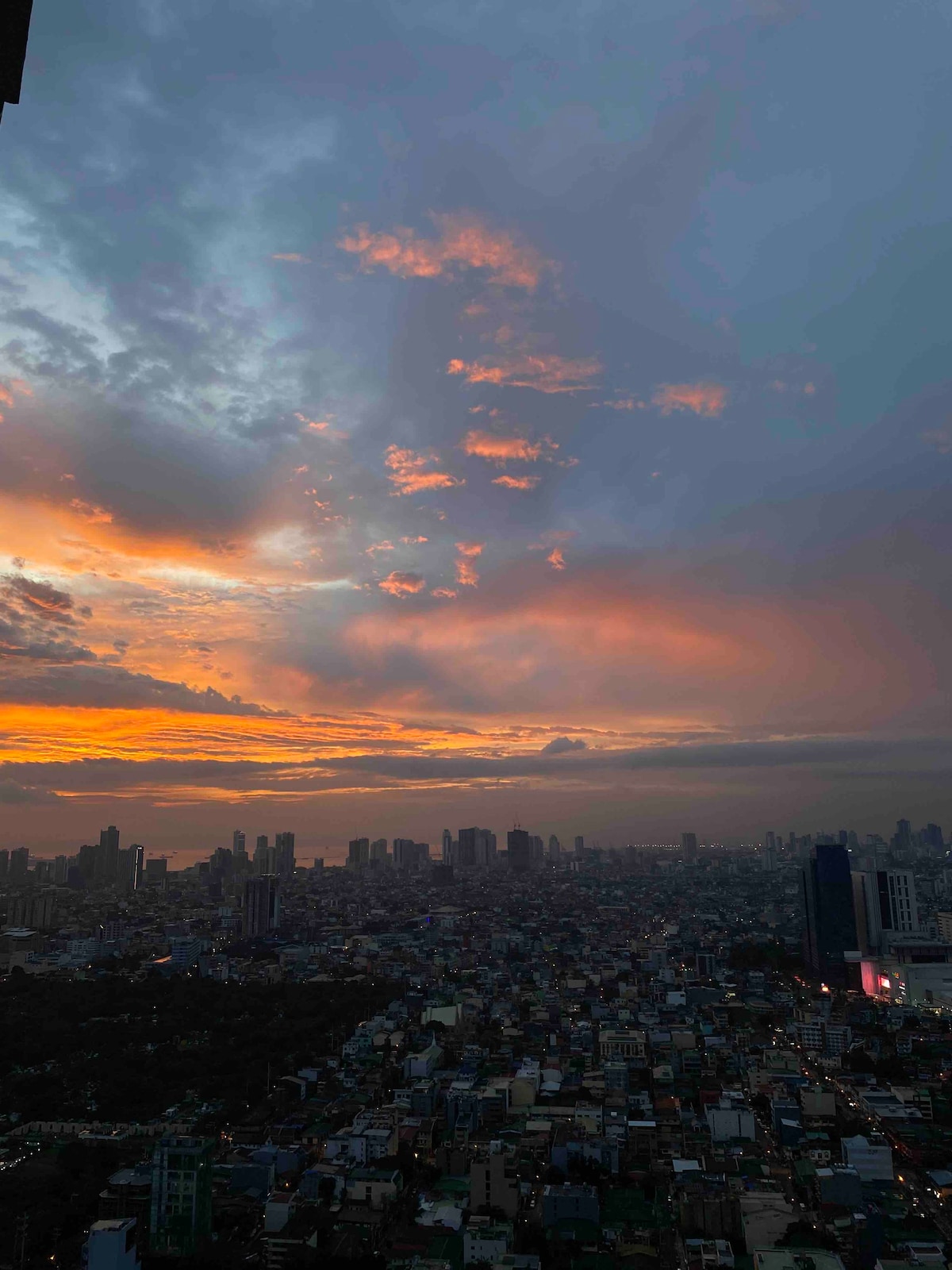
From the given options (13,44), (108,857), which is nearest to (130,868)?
(108,857)

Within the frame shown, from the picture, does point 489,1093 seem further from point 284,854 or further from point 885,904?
point 284,854

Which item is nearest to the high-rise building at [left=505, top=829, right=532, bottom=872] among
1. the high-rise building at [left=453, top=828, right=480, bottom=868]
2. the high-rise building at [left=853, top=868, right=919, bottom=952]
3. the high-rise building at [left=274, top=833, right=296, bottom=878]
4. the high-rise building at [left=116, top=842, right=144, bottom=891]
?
the high-rise building at [left=453, top=828, right=480, bottom=868]

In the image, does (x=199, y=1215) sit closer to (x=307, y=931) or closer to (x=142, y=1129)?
(x=142, y=1129)

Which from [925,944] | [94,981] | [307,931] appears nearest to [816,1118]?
[925,944]

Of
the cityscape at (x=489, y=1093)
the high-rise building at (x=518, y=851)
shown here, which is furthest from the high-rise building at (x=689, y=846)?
the cityscape at (x=489, y=1093)

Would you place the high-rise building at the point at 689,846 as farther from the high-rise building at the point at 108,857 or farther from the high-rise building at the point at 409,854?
the high-rise building at the point at 108,857
